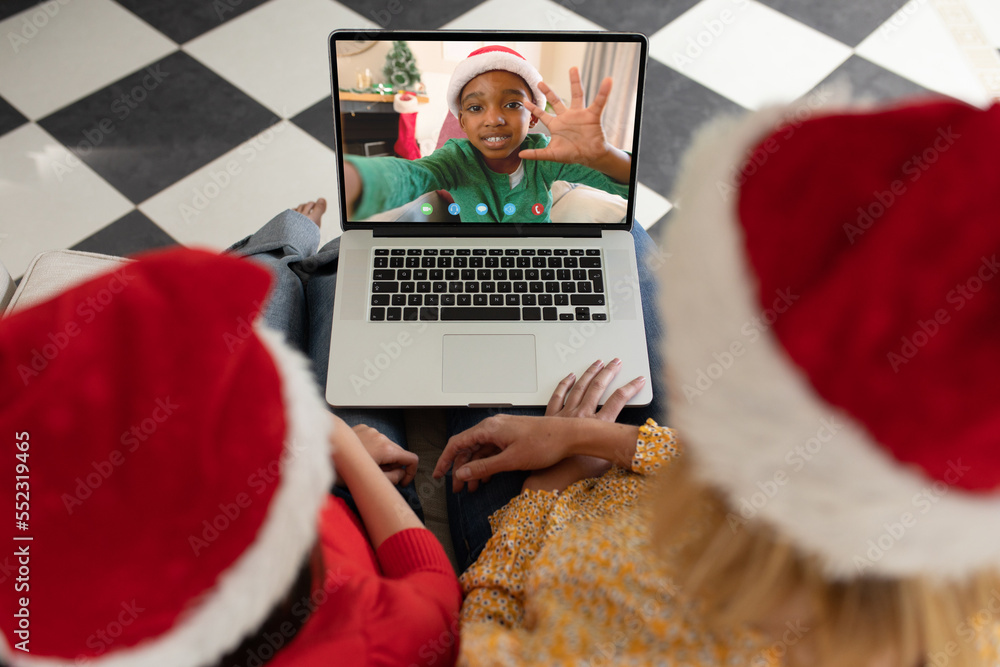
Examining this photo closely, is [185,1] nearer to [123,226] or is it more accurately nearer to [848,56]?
[123,226]

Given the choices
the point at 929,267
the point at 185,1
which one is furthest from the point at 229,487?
the point at 185,1

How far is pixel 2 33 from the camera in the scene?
1.70 metres

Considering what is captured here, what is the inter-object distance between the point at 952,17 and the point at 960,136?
6.66ft

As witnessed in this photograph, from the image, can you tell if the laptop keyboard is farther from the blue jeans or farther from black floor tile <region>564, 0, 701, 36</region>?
black floor tile <region>564, 0, 701, 36</region>

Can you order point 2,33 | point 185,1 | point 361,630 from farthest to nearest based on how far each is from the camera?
point 185,1 → point 2,33 → point 361,630

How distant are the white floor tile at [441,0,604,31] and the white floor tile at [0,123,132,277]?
3.18 feet

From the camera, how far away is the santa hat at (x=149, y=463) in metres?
0.36

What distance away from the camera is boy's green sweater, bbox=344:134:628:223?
0.89m
